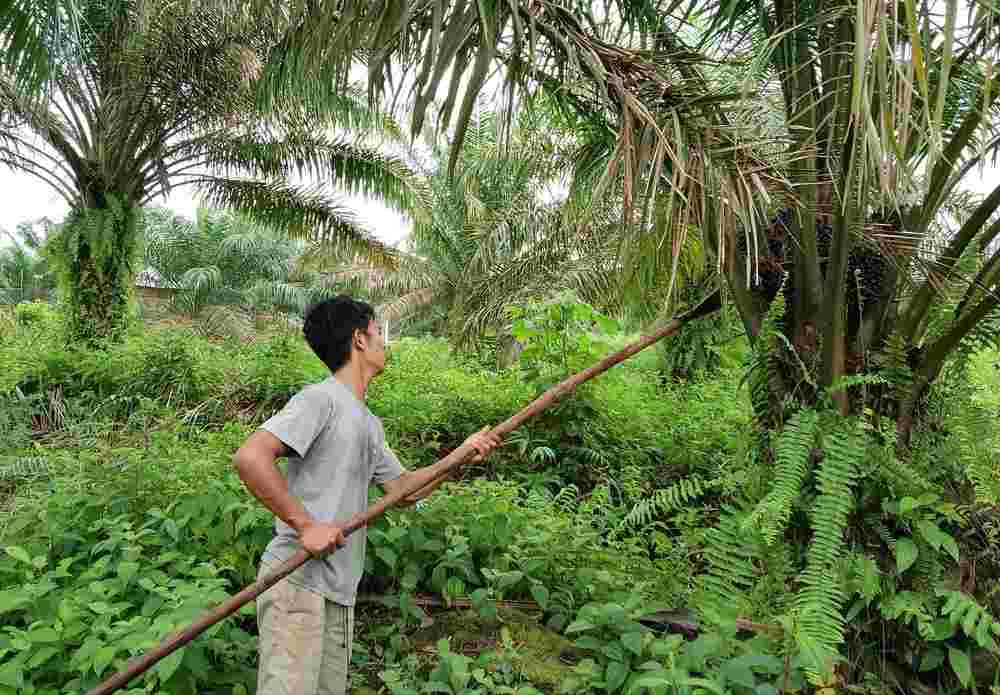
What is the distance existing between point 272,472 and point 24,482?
12.9 feet

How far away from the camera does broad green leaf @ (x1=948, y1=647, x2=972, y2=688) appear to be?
3.23 metres

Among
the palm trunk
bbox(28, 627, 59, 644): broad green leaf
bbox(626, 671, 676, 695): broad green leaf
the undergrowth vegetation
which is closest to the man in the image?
the undergrowth vegetation

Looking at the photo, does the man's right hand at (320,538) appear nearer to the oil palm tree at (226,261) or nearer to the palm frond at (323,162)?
the palm frond at (323,162)

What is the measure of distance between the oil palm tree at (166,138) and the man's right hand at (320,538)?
666 cm

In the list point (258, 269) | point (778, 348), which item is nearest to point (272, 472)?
point (778, 348)

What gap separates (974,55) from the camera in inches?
145

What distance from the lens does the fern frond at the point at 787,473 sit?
10.7 ft

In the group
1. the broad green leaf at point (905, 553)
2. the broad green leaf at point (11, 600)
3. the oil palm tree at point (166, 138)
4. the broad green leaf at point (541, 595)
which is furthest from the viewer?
the oil palm tree at point (166, 138)

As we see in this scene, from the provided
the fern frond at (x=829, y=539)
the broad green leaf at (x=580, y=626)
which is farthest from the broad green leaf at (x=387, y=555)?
the fern frond at (x=829, y=539)

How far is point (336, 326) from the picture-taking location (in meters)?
2.76

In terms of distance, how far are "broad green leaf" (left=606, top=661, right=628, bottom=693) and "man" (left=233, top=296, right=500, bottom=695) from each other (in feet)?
3.39

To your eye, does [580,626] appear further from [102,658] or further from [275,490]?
[102,658]

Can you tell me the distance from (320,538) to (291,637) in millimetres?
350

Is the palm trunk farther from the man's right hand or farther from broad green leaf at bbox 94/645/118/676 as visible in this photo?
the man's right hand
